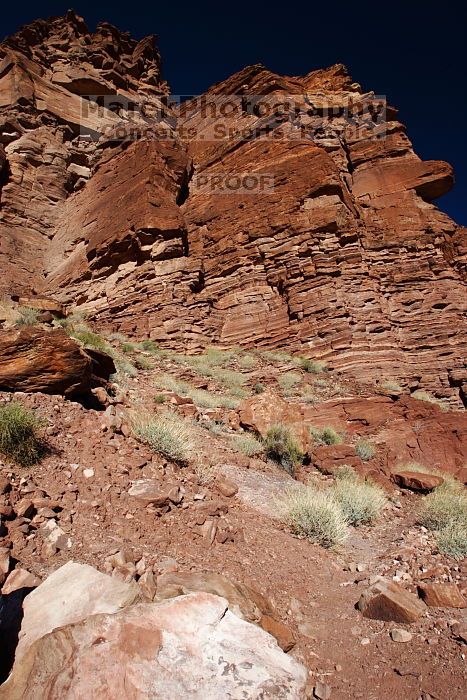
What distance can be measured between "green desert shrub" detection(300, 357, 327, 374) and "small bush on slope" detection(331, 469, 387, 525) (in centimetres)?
710

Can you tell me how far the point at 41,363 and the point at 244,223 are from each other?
15948 mm

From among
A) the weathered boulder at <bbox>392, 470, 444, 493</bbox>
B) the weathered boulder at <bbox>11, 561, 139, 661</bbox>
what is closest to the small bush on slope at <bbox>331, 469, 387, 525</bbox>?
the weathered boulder at <bbox>392, 470, 444, 493</bbox>

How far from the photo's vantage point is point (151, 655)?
6.40 feet

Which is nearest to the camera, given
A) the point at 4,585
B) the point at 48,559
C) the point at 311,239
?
the point at 4,585

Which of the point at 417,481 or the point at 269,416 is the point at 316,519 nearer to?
the point at 417,481

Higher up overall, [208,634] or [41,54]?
[41,54]

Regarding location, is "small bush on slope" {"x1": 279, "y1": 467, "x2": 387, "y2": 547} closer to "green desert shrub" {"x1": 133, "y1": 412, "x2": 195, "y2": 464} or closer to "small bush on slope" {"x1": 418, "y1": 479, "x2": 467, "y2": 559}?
"small bush on slope" {"x1": 418, "y1": 479, "x2": 467, "y2": 559}

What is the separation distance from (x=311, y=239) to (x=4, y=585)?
55.0ft

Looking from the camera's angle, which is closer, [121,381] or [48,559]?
[48,559]

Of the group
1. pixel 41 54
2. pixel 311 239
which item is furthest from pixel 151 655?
pixel 41 54

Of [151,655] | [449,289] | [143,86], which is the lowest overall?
[151,655]

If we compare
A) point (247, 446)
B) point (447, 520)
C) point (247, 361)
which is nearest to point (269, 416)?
point (247, 446)

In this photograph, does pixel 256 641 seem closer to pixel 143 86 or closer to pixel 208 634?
pixel 208 634

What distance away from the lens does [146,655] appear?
1939 mm
